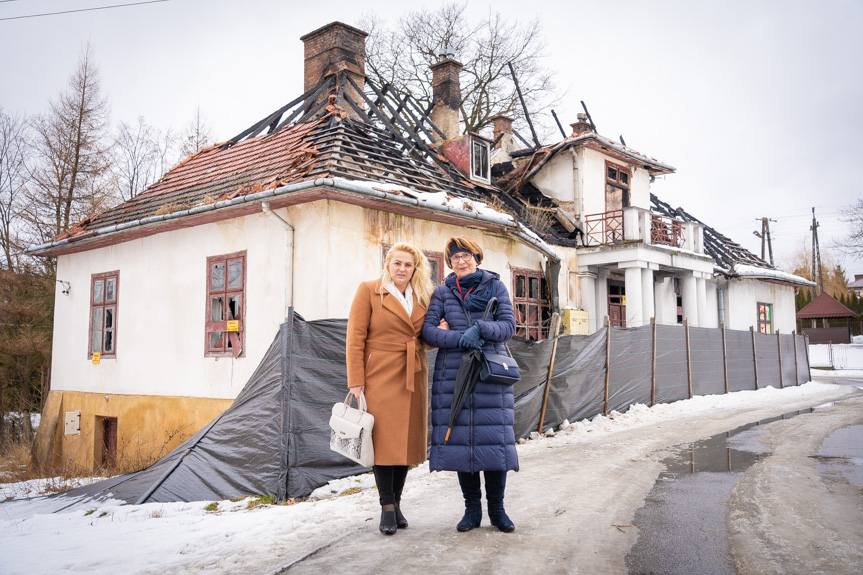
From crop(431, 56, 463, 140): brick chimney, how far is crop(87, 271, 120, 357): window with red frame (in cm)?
929

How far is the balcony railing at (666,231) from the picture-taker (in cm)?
1767

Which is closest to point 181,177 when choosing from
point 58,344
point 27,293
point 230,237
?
point 230,237

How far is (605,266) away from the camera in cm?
1727

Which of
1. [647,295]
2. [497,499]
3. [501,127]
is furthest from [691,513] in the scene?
[501,127]

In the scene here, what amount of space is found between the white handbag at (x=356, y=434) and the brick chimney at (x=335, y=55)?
11182 mm

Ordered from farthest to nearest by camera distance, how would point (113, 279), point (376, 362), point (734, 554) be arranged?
point (113, 279) → point (376, 362) → point (734, 554)

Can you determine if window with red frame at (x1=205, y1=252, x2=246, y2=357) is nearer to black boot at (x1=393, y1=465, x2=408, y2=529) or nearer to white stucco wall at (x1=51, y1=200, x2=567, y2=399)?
white stucco wall at (x1=51, y1=200, x2=567, y2=399)

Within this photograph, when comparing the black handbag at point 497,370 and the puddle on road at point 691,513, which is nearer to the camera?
the puddle on road at point 691,513

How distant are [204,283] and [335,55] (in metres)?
6.59

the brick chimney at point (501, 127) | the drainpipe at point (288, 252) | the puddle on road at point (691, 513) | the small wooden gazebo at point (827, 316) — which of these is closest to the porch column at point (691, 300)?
the brick chimney at point (501, 127)

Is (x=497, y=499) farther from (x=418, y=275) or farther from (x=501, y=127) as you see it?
(x=501, y=127)

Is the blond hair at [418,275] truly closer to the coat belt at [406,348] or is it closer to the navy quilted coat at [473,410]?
the navy quilted coat at [473,410]

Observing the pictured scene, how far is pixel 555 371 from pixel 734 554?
247 inches

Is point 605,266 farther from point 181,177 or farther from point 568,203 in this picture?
point 181,177
